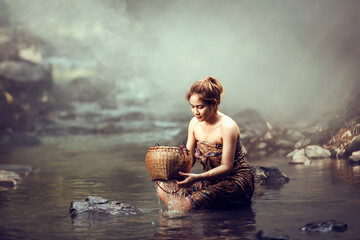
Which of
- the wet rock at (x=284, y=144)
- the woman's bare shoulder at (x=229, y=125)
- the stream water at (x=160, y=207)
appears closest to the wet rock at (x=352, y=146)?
the stream water at (x=160, y=207)

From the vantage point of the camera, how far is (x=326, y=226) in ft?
11.5

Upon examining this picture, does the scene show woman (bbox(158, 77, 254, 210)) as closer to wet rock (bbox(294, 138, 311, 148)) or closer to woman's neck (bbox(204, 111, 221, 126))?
woman's neck (bbox(204, 111, 221, 126))

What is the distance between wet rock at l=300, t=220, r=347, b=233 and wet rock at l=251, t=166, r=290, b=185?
92.9 inches

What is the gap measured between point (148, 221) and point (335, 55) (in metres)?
9.58

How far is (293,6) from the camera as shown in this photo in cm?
1362

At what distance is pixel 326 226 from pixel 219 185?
110 centimetres

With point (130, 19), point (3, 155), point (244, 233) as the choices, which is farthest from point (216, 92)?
point (130, 19)

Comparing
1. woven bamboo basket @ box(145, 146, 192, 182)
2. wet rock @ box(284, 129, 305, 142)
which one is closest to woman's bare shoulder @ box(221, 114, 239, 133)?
woven bamboo basket @ box(145, 146, 192, 182)

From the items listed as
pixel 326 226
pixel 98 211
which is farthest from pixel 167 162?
pixel 326 226

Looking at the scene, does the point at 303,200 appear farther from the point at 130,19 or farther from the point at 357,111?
the point at 130,19

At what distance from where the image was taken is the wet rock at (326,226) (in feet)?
11.4

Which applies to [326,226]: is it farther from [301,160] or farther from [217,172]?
[301,160]

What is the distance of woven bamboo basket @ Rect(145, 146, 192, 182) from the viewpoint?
4.08m

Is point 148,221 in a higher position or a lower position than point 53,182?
lower
